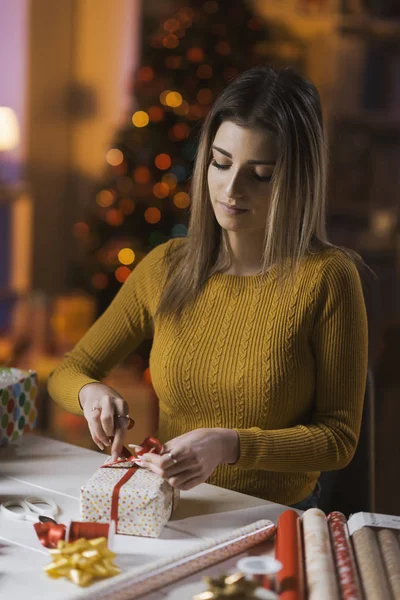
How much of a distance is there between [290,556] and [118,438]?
44 cm

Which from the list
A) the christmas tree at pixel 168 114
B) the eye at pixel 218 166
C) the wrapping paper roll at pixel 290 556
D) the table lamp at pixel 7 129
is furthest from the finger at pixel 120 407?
the table lamp at pixel 7 129

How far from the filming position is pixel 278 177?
1540 mm

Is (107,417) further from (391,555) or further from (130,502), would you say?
(391,555)

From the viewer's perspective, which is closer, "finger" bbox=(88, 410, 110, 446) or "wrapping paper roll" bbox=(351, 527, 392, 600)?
"wrapping paper roll" bbox=(351, 527, 392, 600)

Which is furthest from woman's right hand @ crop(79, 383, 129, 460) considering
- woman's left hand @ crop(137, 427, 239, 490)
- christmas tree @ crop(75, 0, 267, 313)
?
christmas tree @ crop(75, 0, 267, 313)

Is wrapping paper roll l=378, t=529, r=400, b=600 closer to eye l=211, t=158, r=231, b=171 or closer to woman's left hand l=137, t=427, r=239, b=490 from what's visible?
woman's left hand l=137, t=427, r=239, b=490

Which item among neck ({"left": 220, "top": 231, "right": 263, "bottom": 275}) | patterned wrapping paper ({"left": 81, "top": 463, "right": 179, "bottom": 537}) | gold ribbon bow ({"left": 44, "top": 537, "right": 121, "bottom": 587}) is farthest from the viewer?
neck ({"left": 220, "top": 231, "right": 263, "bottom": 275})

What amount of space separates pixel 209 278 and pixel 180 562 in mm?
720

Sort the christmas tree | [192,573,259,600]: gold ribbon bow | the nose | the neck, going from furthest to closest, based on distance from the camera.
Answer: the christmas tree → the neck → the nose → [192,573,259,600]: gold ribbon bow

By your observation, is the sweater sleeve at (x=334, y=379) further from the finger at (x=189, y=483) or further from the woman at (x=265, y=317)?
the finger at (x=189, y=483)

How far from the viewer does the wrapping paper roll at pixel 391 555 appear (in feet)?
3.28

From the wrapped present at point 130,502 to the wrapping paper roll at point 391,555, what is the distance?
1.02ft

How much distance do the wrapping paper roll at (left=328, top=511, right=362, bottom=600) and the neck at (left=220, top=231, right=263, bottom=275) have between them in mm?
574

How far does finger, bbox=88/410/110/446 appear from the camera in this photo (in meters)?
1.45
